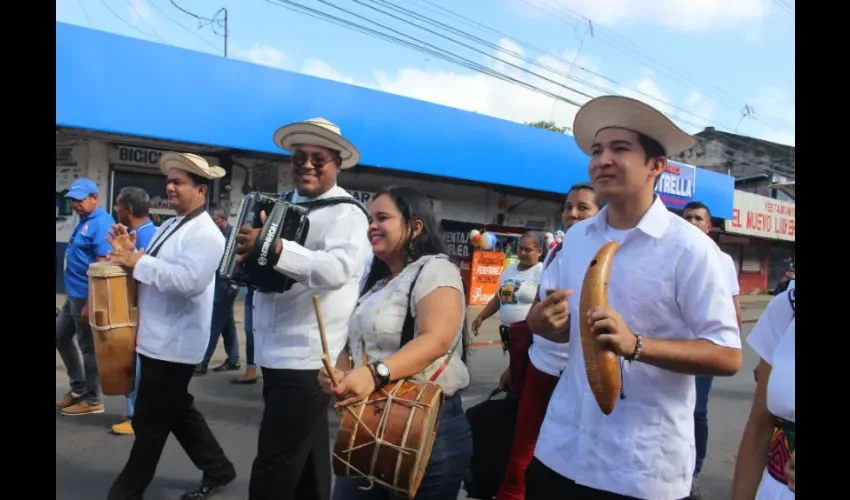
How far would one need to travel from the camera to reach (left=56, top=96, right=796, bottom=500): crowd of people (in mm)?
1839

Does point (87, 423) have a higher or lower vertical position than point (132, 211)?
lower

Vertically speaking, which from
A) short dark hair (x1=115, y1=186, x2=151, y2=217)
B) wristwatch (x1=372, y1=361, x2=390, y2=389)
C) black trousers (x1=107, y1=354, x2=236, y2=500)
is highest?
short dark hair (x1=115, y1=186, x2=151, y2=217)

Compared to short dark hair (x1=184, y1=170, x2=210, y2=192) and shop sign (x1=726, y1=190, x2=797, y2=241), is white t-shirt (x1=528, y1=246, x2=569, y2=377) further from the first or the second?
shop sign (x1=726, y1=190, x2=797, y2=241)

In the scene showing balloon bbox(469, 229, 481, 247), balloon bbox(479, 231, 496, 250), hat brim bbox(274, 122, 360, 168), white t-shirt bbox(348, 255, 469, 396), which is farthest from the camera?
balloon bbox(469, 229, 481, 247)

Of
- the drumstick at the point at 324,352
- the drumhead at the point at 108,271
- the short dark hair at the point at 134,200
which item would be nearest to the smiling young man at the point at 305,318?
the drumstick at the point at 324,352

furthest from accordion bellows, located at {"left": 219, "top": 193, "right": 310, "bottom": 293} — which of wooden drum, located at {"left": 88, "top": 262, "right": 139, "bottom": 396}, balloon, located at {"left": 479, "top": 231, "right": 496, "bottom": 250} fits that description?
balloon, located at {"left": 479, "top": 231, "right": 496, "bottom": 250}

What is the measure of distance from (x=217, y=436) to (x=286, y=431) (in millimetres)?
2562

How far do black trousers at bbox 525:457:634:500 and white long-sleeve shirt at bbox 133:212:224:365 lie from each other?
228 centimetres

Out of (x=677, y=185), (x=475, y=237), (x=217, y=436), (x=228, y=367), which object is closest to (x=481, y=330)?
(x=475, y=237)

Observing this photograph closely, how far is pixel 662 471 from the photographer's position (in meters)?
1.87
